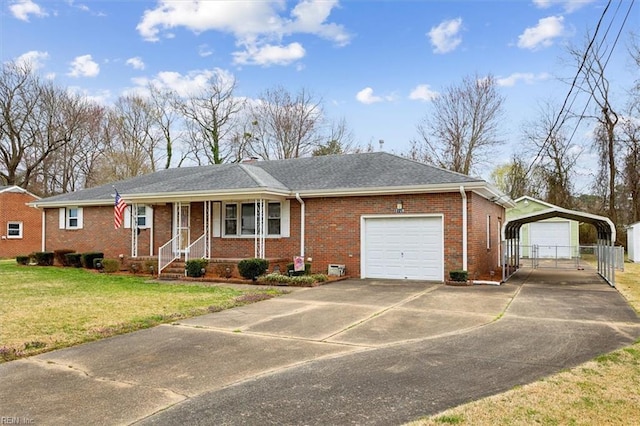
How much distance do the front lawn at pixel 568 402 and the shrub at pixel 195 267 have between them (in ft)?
40.2

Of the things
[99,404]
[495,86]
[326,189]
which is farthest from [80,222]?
[495,86]

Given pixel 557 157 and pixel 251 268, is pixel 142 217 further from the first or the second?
pixel 557 157

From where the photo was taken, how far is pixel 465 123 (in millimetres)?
33219

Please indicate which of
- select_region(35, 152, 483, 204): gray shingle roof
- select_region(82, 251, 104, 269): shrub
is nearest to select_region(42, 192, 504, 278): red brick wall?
select_region(35, 152, 483, 204): gray shingle roof

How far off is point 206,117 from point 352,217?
88.1 ft

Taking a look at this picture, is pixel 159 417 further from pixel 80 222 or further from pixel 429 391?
pixel 80 222

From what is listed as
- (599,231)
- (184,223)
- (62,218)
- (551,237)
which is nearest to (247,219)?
(184,223)

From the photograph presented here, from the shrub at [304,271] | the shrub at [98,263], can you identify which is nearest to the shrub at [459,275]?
the shrub at [304,271]

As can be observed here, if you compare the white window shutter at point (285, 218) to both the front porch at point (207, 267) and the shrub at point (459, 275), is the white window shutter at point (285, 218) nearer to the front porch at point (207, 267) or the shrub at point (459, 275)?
the front porch at point (207, 267)

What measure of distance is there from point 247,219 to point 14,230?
19925mm

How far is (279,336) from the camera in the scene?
722cm

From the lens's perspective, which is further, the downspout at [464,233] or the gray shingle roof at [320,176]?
the gray shingle roof at [320,176]

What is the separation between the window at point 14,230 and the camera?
28078mm

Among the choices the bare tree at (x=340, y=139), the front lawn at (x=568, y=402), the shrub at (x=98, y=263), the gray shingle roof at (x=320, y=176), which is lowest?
the front lawn at (x=568, y=402)
